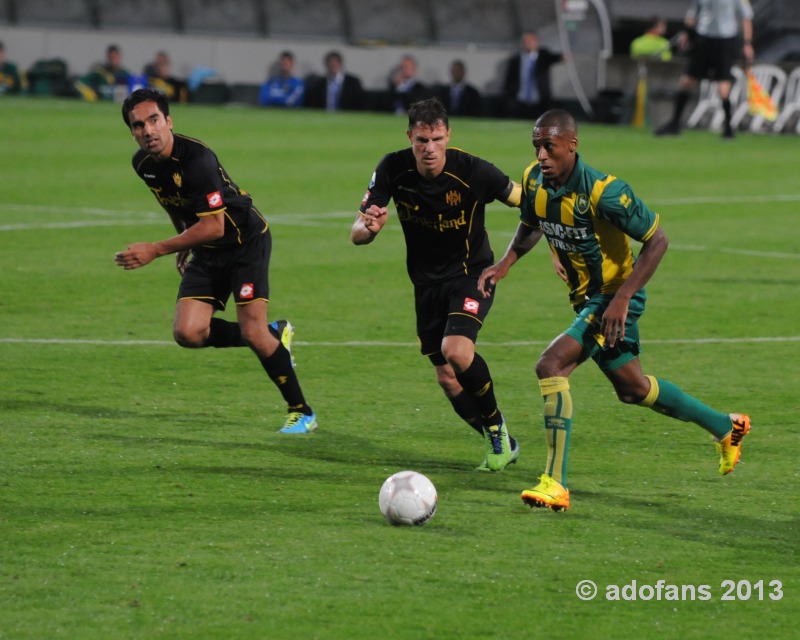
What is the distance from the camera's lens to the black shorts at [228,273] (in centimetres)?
850

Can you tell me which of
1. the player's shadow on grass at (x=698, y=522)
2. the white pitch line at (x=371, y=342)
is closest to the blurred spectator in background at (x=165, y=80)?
the white pitch line at (x=371, y=342)

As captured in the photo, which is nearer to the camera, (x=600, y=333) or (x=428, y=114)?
(x=600, y=333)

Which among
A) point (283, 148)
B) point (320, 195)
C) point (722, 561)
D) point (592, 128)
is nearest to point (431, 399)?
point (722, 561)

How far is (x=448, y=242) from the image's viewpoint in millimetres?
7680

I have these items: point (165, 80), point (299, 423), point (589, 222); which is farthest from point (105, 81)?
point (589, 222)

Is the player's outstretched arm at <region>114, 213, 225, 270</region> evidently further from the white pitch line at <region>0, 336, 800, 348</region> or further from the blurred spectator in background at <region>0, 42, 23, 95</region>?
the blurred spectator in background at <region>0, 42, 23, 95</region>

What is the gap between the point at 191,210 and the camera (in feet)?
27.8

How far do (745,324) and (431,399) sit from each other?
3.46 meters

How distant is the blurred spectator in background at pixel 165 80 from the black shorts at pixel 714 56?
40.9 ft

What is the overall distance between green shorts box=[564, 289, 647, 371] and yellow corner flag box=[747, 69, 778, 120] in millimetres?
21818

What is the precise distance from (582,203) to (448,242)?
1123 mm

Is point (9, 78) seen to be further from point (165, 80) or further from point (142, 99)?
point (142, 99)

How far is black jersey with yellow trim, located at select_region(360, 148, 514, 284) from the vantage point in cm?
755

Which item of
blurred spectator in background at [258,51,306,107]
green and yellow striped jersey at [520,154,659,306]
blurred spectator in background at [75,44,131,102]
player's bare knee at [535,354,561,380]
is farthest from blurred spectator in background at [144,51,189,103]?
player's bare knee at [535,354,561,380]
